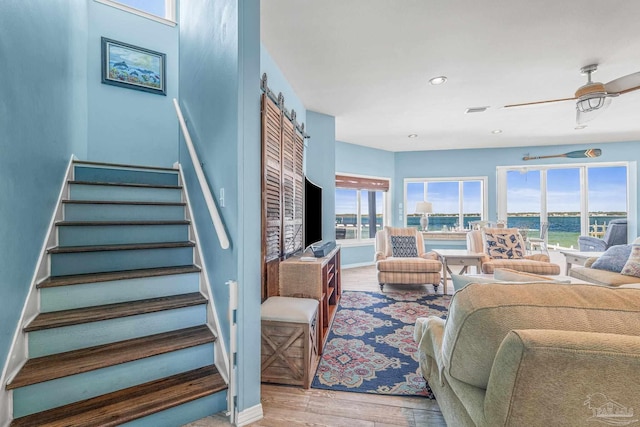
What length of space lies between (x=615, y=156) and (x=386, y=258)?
5771mm

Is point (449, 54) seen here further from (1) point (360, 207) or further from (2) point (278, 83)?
(1) point (360, 207)

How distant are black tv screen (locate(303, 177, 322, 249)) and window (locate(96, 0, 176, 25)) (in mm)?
2753

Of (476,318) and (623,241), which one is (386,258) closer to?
(476,318)

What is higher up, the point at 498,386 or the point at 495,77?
the point at 495,77

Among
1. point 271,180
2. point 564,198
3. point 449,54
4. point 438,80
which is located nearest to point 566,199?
point 564,198

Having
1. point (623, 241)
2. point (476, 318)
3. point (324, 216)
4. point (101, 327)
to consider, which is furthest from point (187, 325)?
point (623, 241)

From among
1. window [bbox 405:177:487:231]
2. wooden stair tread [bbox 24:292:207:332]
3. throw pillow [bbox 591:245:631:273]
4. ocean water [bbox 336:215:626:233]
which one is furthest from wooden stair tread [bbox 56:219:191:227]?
window [bbox 405:177:487:231]

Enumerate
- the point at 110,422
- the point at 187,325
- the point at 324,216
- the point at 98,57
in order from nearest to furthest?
the point at 110,422 < the point at 187,325 < the point at 98,57 < the point at 324,216

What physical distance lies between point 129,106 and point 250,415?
3.52 m

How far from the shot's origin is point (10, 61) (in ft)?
5.03

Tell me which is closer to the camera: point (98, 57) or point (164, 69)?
point (98, 57)

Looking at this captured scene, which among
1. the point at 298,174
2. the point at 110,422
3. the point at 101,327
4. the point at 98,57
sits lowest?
the point at 110,422

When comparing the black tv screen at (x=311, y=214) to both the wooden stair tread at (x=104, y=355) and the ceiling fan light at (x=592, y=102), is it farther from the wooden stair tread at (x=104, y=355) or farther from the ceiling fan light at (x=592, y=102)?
the ceiling fan light at (x=592, y=102)

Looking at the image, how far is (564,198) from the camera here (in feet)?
21.5
